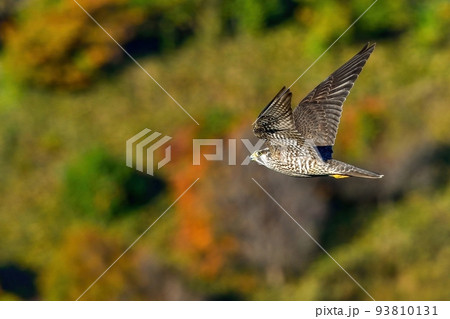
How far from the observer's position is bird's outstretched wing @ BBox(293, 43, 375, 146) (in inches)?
542

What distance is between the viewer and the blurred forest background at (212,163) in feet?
116

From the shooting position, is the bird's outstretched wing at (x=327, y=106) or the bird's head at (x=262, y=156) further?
the bird's outstretched wing at (x=327, y=106)

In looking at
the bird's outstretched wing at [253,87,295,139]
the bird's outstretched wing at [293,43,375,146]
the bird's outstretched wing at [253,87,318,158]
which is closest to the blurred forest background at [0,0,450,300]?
the bird's outstretched wing at [293,43,375,146]

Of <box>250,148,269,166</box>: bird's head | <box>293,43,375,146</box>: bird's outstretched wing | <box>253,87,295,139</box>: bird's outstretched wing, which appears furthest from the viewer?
<box>293,43,375,146</box>: bird's outstretched wing

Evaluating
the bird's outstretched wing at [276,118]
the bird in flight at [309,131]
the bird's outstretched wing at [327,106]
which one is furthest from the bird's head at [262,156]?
the bird's outstretched wing at [327,106]

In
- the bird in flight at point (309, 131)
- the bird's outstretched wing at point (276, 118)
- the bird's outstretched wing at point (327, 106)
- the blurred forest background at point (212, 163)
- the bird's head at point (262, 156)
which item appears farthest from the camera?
the blurred forest background at point (212, 163)

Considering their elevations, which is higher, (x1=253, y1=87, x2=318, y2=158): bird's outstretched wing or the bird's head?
(x1=253, y1=87, x2=318, y2=158): bird's outstretched wing

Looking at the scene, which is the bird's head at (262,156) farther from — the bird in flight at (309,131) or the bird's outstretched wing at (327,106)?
the bird's outstretched wing at (327,106)

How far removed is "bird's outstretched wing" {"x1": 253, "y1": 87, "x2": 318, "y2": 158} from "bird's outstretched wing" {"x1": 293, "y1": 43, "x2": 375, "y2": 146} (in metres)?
0.27

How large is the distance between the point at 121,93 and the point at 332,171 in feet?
106

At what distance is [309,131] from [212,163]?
23.1 meters

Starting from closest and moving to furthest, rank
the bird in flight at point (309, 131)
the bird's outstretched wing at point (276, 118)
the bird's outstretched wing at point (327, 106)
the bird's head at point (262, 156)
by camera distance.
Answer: the bird's outstretched wing at point (276, 118), the bird in flight at point (309, 131), the bird's head at point (262, 156), the bird's outstretched wing at point (327, 106)

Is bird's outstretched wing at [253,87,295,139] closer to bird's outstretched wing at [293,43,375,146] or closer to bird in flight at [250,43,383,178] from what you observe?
bird in flight at [250,43,383,178]

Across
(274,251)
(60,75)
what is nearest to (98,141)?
(60,75)
